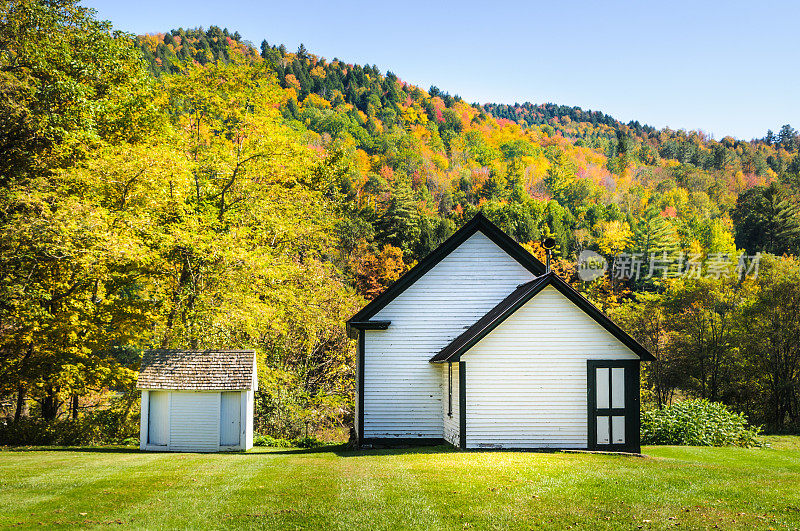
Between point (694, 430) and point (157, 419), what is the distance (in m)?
18.6

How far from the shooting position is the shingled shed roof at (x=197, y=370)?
2248 cm

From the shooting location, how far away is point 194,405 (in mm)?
22688

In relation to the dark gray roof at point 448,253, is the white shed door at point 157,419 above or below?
below

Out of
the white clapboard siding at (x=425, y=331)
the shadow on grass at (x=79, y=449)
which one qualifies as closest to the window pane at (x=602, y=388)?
the white clapboard siding at (x=425, y=331)

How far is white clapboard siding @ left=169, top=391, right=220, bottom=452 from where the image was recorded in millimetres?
22578

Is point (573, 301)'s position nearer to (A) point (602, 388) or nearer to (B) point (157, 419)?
(A) point (602, 388)

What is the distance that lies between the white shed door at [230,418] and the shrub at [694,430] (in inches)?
560

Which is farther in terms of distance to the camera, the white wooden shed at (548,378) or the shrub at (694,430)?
the shrub at (694,430)

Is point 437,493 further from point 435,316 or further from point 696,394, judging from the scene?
point 696,394

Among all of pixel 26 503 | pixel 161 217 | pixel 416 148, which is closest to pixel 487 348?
pixel 26 503

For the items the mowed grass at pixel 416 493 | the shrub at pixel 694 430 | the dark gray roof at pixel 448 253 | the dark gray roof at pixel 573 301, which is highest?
the dark gray roof at pixel 448 253

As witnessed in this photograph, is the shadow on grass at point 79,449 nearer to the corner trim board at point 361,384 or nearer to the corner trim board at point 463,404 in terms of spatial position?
the corner trim board at point 361,384

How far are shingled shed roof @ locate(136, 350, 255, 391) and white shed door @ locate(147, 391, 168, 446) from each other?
0.61 metres

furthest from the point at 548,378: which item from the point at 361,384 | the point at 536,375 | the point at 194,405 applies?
the point at 194,405
